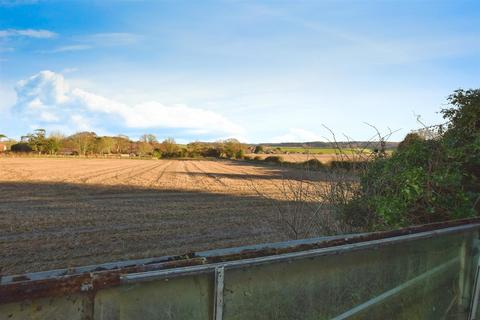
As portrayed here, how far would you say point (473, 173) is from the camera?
16.8 feet

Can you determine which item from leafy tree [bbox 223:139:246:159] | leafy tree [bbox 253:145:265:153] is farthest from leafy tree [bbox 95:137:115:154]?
leafy tree [bbox 253:145:265:153]

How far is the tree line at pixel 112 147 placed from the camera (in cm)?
10206

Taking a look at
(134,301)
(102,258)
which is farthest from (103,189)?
(134,301)

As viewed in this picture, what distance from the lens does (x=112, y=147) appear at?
404 feet

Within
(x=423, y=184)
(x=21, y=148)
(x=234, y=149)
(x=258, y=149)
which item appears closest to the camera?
(x=423, y=184)

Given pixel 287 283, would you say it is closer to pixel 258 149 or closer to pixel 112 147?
pixel 258 149

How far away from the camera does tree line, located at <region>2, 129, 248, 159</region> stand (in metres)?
102

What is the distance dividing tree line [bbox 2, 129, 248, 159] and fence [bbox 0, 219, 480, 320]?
9815 centimetres

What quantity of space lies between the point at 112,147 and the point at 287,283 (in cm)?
12918

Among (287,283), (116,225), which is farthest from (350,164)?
(116,225)

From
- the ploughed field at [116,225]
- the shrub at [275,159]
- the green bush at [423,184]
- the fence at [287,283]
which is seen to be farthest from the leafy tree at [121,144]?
the fence at [287,283]

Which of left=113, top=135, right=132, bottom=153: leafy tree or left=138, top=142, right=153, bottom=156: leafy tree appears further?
left=113, top=135, right=132, bottom=153: leafy tree

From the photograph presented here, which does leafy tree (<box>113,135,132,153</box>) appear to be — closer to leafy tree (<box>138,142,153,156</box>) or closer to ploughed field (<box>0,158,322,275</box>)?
leafy tree (<box>138,142,153,156</box>)

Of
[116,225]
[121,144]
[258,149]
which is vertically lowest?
[116,225]
